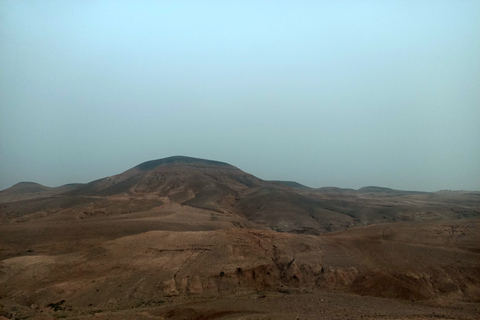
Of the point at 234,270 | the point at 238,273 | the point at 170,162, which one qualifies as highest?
the point at 170,162

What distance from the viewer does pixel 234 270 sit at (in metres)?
20.9

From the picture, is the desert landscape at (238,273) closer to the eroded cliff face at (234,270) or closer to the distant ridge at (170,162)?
the eroded cliff face at (234,270)

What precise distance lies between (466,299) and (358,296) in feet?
19.7

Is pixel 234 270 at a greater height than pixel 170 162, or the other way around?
pixel 170 162

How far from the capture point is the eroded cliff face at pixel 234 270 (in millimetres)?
18859

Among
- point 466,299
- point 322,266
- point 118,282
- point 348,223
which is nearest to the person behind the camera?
point 466,299

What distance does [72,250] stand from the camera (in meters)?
27.0

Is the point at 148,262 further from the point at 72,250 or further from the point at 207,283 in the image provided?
the point at 72,250

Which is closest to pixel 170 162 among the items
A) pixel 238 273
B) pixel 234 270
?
pixel 234 270

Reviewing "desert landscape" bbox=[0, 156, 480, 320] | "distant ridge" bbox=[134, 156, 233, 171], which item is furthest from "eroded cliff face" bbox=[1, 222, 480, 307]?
"distant ridge" bbox=[134, 156, 233, 171]

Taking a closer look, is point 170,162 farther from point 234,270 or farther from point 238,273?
point 238,273

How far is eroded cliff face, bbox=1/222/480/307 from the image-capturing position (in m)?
18.9

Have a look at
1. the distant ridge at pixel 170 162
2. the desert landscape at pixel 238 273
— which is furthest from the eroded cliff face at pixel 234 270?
the distant ridge at pixel 170 162

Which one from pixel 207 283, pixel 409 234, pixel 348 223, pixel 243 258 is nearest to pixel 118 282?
pixel 207 283
